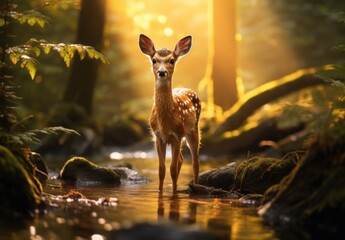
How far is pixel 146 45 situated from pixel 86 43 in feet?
32.3

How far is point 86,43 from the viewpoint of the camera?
1958cm

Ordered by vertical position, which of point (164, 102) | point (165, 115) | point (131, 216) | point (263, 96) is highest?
point (263, 96)

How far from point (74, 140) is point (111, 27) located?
11.4 m

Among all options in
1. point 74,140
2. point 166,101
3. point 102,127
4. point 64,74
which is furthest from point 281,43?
point 166,101

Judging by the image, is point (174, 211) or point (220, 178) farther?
point (220, 178)

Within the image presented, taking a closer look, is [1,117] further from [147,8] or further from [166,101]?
[147,8]

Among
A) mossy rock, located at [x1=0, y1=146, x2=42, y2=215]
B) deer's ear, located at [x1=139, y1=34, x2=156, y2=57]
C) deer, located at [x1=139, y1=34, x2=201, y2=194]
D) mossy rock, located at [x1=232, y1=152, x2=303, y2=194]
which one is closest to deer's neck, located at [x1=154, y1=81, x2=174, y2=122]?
deer, located at [x1=139, y1=34, x2=201, y2=194]

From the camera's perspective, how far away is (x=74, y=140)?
61.4 ft

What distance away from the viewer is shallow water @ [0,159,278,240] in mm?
5949

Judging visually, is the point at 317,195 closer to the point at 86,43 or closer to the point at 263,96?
the point at 263,96

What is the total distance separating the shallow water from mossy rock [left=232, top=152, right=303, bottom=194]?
0.61 m

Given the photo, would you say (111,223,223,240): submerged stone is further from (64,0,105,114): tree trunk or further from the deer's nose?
(64,0,105,114): tree trunk

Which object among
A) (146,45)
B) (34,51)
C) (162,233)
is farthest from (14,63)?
(162,233)

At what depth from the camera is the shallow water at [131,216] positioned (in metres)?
5.95
